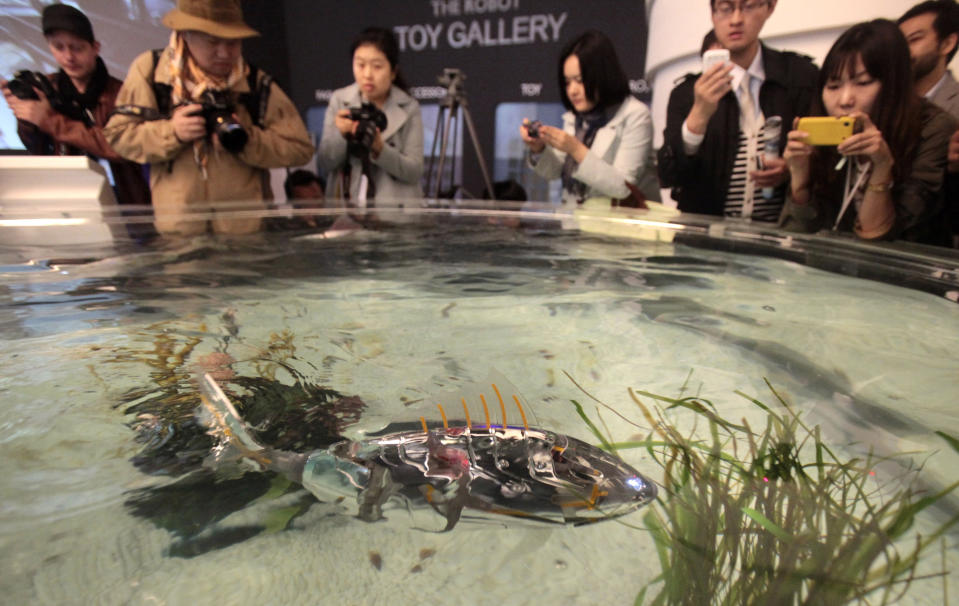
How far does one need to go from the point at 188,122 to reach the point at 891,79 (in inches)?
88.2

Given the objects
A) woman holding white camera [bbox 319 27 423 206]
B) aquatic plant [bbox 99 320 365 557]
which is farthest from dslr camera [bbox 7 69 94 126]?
aquatic plant [bbox 99 320 365 557]

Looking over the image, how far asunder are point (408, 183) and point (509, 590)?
228 centimetres

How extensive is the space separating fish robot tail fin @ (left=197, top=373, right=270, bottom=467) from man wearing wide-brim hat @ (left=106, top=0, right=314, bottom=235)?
47.7 inches

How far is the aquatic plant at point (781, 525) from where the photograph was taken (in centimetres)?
37

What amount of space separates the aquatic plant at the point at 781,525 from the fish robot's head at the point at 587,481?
0.02m

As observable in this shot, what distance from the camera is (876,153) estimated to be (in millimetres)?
1548

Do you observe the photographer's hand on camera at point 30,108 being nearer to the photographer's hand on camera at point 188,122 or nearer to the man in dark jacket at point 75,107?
the man in dark jacket at point 75,107

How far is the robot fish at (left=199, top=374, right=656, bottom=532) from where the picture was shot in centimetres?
44

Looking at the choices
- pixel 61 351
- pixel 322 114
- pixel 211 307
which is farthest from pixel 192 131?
pixel 322 114

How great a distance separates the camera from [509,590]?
15.3 inches

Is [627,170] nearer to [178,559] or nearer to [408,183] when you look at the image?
[408,183]

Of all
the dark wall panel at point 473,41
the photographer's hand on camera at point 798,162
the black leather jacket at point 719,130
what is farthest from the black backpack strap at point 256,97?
the dark wall panel at point 473,41

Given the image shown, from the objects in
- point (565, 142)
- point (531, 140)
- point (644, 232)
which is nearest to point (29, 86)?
point (531, 140)

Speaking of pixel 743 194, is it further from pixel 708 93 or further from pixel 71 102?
pixel 71 102
